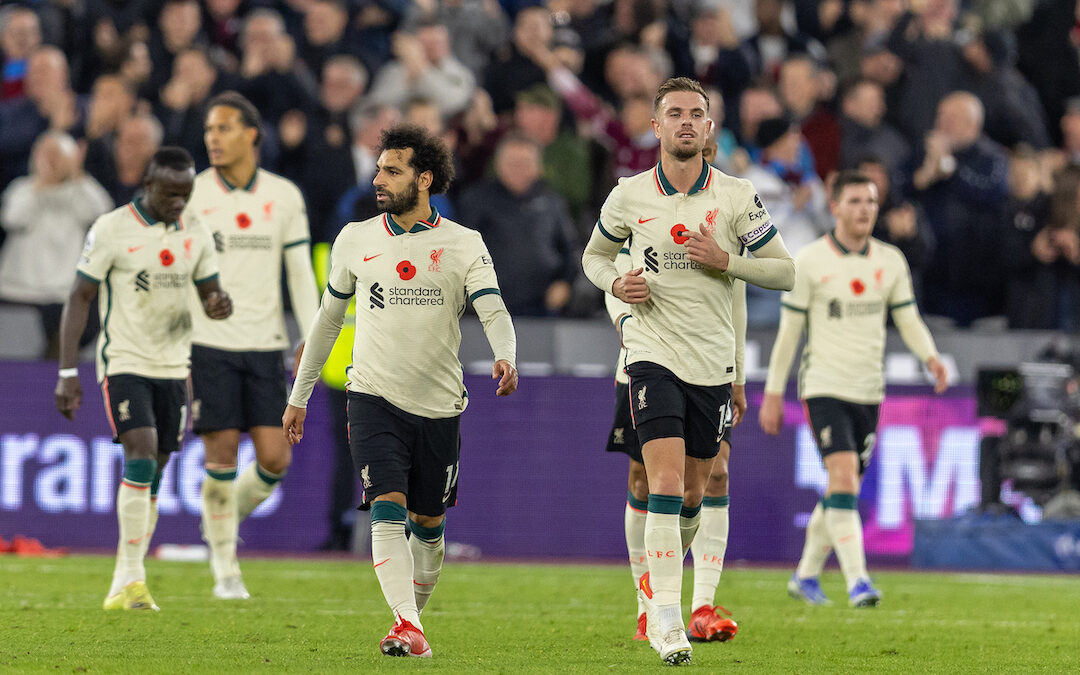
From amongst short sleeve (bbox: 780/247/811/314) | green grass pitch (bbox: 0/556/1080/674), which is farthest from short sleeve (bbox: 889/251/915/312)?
green grass pitch (bbox: 0/556/1080/674)

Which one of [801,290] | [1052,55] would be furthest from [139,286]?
[1052,55]

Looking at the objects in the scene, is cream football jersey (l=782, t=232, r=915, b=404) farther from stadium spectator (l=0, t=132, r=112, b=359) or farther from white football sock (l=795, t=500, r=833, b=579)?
stadium spectator (l=0, t=132, r=112, b=359)

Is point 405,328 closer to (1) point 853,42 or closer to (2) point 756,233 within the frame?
(2) point 756,233

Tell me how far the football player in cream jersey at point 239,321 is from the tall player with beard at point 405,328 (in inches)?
114

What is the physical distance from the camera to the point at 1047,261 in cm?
1566

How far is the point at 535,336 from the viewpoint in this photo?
14703mm

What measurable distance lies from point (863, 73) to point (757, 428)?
4.96 meters

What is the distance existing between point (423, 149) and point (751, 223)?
61.1 inches

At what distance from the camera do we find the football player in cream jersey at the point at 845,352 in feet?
36.1

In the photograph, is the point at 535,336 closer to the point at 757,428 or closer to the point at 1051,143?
the point at 757,428

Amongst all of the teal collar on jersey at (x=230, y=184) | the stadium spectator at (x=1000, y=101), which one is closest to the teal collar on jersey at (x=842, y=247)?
the teal collar on jersey at (x=230, y=184)

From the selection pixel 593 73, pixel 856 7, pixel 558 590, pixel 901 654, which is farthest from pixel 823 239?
pixel 856 7

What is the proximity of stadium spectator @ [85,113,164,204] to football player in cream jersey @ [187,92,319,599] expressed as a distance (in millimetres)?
5039

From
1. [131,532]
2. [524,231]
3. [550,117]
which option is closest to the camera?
[131,532]
